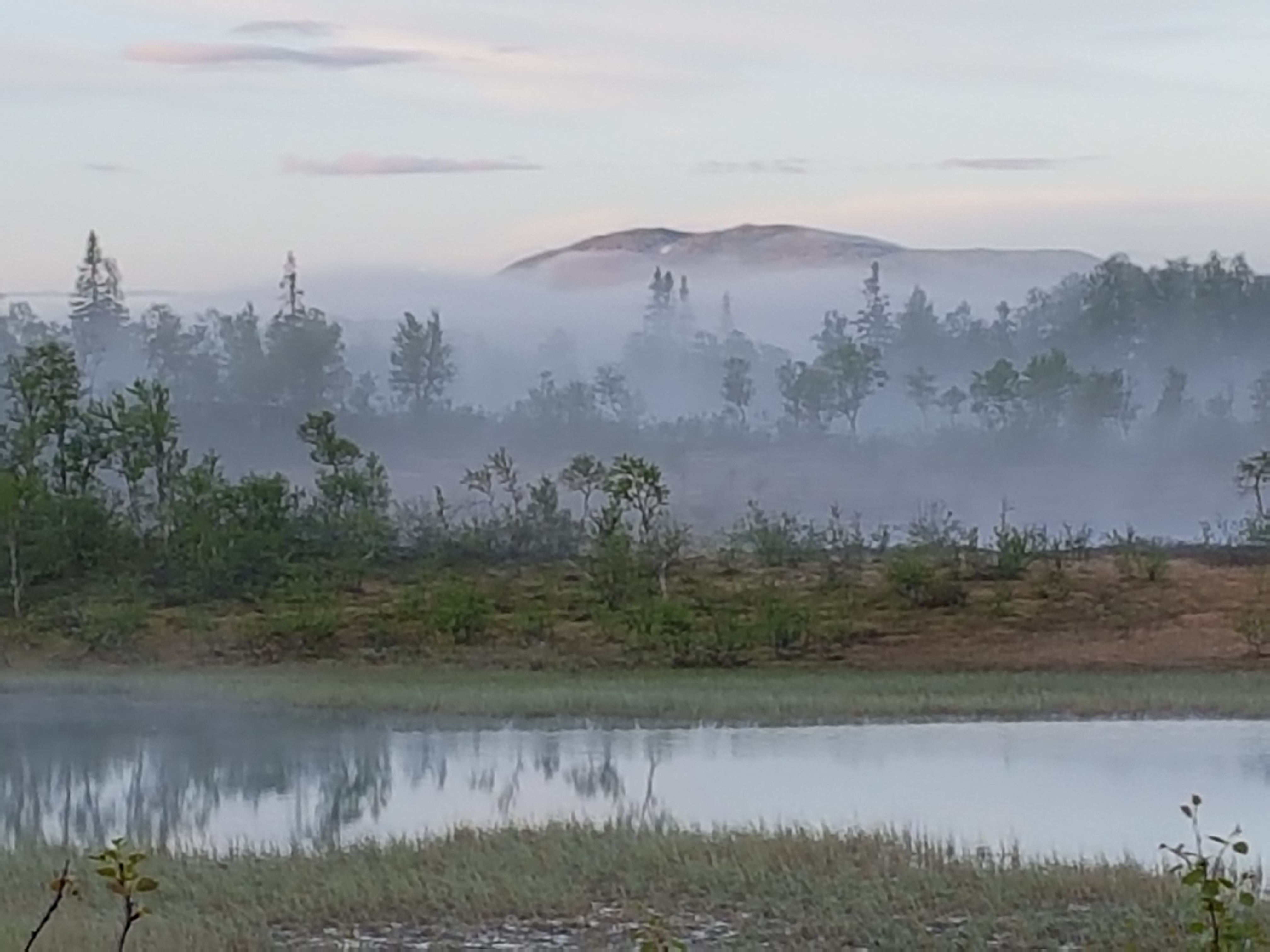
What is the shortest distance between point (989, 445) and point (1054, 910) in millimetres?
53170

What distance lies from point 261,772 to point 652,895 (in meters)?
7.37

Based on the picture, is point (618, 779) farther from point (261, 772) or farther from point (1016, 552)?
point (1016, 552)

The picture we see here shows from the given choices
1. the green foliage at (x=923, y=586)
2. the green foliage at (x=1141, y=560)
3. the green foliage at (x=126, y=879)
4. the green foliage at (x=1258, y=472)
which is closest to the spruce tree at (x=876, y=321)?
the green foliage at (x=1258, y=472)

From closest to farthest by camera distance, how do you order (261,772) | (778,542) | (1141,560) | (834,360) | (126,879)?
(126,879) < (261,772) < (1141,560) < (778,542) < (834,360)

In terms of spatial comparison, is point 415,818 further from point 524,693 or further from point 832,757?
point 524,693

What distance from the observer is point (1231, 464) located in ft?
197

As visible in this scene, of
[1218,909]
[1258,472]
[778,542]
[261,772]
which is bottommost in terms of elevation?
[261,772]

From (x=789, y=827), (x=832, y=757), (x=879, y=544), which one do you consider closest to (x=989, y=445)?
(x=879, y=544)

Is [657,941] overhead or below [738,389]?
below

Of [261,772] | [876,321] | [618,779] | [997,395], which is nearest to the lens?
[618,779]

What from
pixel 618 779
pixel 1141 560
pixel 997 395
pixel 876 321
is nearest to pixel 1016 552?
pixel 1141 560

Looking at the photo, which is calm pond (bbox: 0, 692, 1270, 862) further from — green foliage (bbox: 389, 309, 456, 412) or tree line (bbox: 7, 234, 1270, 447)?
green foliage (bbox: 389, 309, 456, 412)

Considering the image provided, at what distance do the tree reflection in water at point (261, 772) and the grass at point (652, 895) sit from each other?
5.86ft

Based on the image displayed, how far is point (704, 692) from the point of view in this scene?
72.4ft
